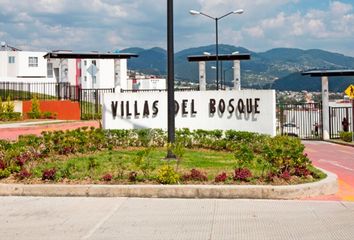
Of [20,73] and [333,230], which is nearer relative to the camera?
[333,230]

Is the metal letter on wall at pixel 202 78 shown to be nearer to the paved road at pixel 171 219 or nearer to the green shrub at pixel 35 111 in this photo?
the green shrub at pixel 35 111

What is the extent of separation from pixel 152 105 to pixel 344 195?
9.18 metres

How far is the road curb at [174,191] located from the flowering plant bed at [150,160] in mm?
423

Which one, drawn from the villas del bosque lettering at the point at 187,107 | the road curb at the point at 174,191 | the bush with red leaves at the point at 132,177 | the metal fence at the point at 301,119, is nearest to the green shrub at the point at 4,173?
the road curb at the point at 174,191

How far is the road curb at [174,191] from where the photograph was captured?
8.75m

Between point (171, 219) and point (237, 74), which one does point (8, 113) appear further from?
point (171, 219)

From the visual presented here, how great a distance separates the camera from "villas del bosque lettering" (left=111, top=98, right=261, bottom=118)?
17.2 metres

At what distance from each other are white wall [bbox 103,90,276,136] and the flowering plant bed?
71.0 inches

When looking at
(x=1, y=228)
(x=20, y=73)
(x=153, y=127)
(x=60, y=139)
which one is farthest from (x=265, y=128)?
(x=20, y=73)

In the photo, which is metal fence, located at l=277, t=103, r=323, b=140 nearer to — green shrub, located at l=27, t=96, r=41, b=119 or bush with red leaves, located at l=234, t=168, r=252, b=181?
green shrub, located at l=27, t=96, r=41, b=119

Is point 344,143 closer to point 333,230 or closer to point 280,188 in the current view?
point 280,188

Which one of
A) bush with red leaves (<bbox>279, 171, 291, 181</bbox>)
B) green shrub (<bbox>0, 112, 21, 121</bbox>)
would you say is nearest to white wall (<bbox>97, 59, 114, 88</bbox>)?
green shrub (<bbox>0, 112, 21, 121</bbox>)

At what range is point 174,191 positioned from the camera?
8.84m

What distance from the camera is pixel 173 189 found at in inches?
348
